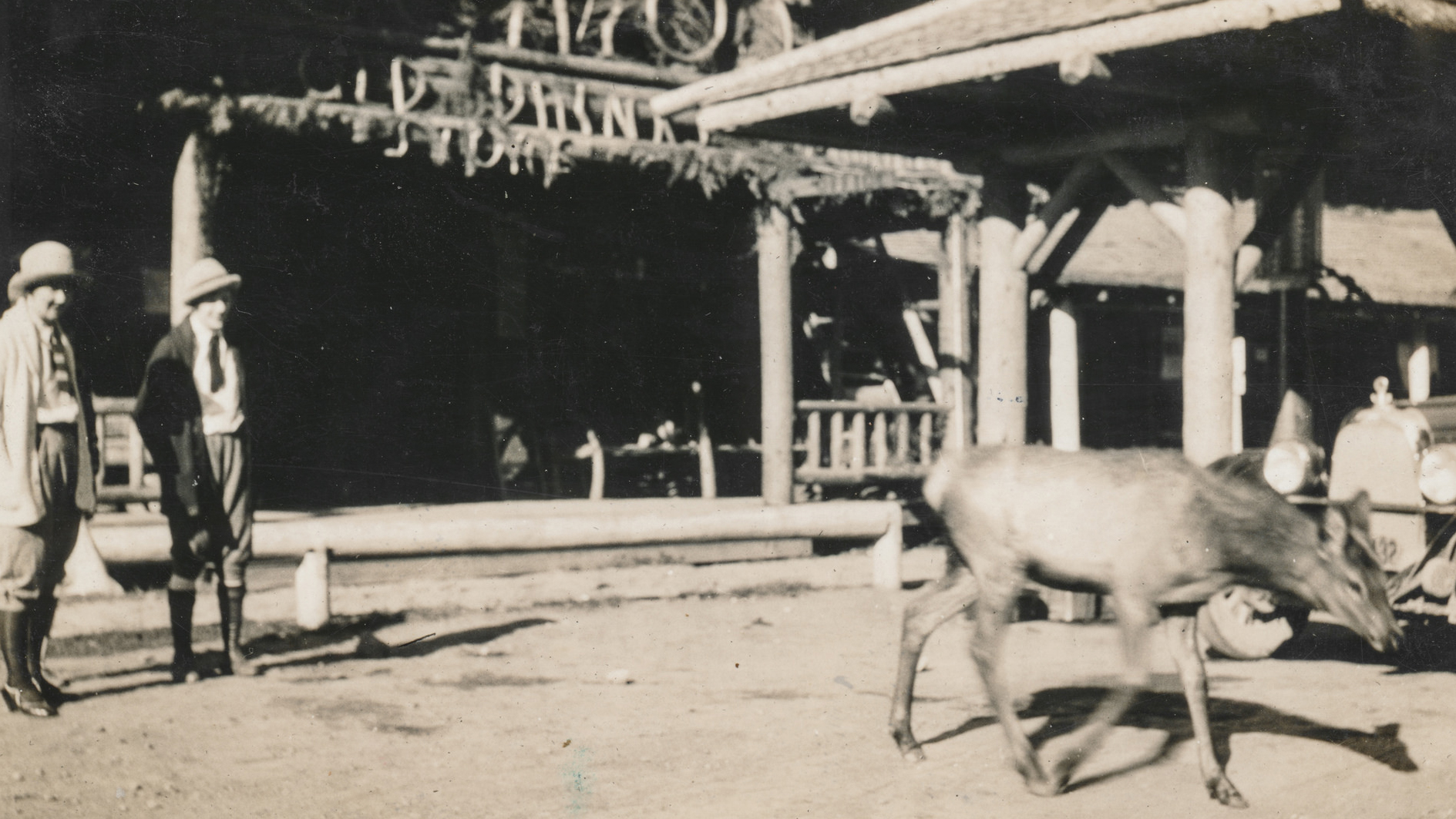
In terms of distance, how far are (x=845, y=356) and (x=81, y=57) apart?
29.5 ft

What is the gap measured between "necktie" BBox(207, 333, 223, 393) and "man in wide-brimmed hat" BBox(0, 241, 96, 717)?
0.69 metres

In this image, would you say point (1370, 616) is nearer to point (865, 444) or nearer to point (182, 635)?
point (182, 635)

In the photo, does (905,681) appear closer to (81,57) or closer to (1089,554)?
(1089,554)

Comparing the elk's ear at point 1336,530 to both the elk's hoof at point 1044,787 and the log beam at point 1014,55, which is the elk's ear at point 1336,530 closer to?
the elk's hoof at point 1044,787

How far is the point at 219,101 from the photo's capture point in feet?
33.9

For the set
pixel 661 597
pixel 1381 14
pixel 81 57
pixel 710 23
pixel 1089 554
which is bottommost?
pixel 661 597

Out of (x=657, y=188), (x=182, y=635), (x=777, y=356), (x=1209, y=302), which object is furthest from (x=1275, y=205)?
(x=182, y=635)

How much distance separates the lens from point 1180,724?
6.20 metres

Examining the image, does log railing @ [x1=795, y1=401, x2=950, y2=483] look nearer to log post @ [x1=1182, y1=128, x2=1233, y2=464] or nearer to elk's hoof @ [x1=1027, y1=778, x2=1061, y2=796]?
log post @ [x1=1182, y1=128, x2=1233, y2=464]

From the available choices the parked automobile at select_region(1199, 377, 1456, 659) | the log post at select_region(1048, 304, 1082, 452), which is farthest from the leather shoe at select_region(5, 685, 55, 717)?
the log post at select_region(1048, 304, 1082, 452)

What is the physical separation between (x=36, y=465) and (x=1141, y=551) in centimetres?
495

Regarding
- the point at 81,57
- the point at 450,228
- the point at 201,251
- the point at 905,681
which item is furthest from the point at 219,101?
the point at 905,681

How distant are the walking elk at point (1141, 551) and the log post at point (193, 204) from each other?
734cm

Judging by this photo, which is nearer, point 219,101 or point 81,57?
point 219,101
